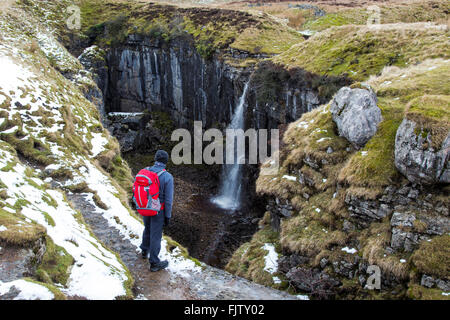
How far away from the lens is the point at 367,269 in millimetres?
12531

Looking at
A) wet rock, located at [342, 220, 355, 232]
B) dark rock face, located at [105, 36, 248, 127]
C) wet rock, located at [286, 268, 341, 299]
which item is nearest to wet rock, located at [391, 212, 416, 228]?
wet rock, located at [342, 220, 355, 232]

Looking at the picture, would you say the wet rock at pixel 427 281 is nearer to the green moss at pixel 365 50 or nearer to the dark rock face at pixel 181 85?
the green moss at pixel 365 50

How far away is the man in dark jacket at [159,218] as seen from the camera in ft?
29.4

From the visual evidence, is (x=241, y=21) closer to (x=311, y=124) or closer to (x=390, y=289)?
(x=311, y=124)

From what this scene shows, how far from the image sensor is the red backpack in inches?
337

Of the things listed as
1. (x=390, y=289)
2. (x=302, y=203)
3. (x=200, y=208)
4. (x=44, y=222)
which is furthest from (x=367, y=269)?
(x=200, y=208)

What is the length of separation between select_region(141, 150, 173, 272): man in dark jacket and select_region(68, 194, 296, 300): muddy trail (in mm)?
359

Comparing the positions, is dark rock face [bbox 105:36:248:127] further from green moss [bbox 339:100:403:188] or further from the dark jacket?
the dark jacket

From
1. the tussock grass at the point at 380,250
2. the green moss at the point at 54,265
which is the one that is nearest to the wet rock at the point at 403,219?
the tussock grass at the point at 380,250

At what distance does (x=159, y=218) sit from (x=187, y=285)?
197cm

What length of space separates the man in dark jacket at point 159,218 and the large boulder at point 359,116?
34.0 ft

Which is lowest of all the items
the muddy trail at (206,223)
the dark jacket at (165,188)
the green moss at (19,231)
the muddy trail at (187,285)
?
the muddy trail at (206,223)

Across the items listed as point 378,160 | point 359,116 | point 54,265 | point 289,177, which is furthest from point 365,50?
point 54,265
